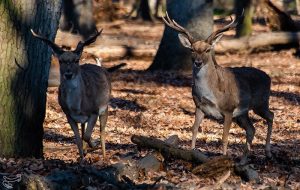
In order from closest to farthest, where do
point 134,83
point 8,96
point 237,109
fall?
point 8,96 → point 237,109 → point 134,83

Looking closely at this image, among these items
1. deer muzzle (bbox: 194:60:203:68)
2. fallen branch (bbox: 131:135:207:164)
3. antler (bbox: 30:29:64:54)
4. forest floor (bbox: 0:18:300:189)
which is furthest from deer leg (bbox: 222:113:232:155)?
antler (bbox: 30:29:64:54)

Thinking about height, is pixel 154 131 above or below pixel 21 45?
below

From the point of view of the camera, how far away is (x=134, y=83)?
18922mm

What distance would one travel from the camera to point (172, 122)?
583 inches

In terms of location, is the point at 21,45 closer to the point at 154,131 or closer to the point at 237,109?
the point at 237,109

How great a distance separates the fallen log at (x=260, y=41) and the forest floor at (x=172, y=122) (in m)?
0.24

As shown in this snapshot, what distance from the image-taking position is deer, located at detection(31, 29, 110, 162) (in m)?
10.8

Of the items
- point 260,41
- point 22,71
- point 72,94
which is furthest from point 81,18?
point 22,71

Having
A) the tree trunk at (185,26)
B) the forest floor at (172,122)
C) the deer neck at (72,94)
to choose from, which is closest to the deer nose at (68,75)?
the deer neck at (72,94)

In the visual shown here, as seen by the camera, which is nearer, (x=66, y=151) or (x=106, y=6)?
(x=66, y=151)

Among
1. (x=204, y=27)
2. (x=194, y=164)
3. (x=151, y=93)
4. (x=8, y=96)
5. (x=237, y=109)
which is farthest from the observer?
(x=204, y=27)

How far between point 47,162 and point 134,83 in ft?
29.4

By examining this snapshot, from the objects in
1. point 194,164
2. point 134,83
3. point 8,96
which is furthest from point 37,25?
point 134,83

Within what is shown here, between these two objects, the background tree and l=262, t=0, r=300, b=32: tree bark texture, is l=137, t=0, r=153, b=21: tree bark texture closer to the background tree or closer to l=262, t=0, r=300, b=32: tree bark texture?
the background tree
